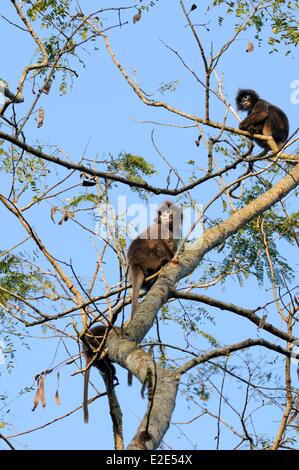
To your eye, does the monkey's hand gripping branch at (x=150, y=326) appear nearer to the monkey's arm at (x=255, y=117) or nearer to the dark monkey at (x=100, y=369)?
the dark monkey at (x=100, y=369)

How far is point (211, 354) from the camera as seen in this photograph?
4035mm

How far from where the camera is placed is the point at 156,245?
6.88m

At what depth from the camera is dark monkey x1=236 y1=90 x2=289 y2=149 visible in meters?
8.49

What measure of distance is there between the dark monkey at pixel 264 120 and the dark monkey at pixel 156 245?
128 cm

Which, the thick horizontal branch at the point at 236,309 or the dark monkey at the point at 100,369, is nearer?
the dark monkey at the point at 100,369

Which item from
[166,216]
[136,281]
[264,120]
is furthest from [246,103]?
[136,281]

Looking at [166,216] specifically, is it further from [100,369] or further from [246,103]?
[246,103]

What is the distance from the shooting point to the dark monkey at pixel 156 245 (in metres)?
6.43

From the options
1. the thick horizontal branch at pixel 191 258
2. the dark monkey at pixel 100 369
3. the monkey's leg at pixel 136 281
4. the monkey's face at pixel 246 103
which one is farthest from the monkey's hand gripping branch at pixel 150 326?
the monkey's face at pixel 246 103

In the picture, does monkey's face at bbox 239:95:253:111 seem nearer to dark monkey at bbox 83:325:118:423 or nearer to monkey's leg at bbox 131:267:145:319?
monkey's leg at bbox 131:267:145:319
